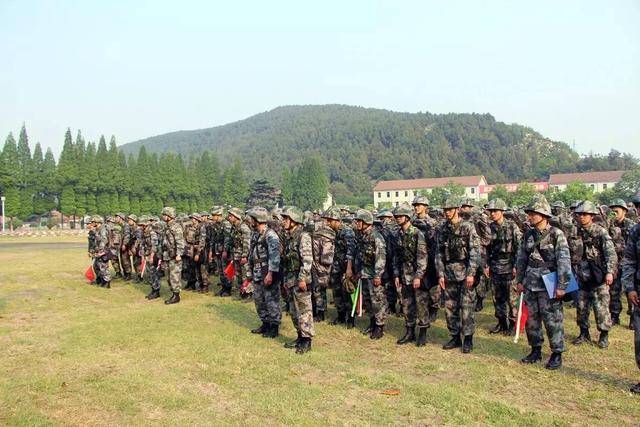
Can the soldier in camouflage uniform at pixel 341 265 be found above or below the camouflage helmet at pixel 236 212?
below

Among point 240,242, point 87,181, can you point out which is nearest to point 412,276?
point 240,242

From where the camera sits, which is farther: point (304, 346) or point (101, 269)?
point (101, 269)

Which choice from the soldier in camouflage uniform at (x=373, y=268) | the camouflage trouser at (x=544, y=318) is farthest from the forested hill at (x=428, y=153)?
the camouflage trouser at (x=544, y=318)

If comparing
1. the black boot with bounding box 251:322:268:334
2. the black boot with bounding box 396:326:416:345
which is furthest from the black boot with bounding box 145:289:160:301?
the black boot with bounding box 396:326:416:345

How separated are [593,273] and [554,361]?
2.22 m

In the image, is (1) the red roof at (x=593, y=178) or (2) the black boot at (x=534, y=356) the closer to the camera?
(2) the black boot at (x=534, y=356)

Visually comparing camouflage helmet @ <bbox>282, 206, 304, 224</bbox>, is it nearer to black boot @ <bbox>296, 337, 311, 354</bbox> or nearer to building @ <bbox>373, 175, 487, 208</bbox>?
black boot @ <bbox>296, 337, 311, 354</bbox>

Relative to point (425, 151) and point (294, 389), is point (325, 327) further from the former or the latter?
point (425, 151)

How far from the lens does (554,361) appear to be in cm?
680

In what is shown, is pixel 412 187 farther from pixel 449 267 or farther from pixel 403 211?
pixel 449 267

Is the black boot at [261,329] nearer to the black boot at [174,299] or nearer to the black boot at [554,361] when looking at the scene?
the black boot at [174,299]

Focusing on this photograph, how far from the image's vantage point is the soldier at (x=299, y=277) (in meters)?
7.73

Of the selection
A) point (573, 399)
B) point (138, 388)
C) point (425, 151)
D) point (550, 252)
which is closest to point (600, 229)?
point (550, 252)

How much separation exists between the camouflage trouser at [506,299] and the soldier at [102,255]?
10543 millimetres
